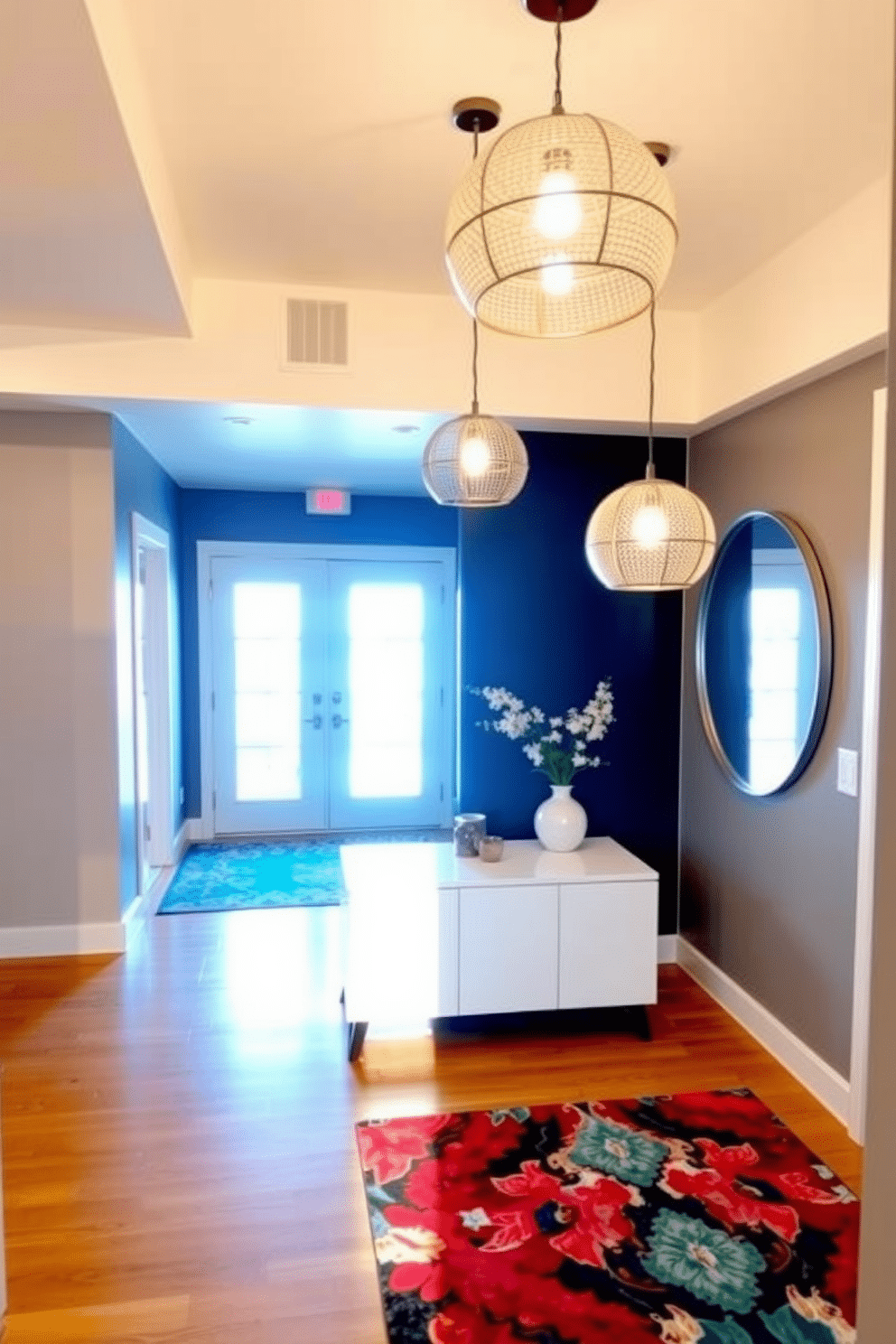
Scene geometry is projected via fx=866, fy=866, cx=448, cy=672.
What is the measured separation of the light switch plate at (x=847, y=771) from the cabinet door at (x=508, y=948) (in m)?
1.06

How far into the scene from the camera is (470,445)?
2322mm

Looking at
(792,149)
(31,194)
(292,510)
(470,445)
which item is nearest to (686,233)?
(792,149)

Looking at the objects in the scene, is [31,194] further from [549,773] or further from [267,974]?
[267,974]

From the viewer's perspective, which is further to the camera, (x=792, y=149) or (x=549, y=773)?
(x=549, y=773)

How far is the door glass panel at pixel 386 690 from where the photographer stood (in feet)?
20.7

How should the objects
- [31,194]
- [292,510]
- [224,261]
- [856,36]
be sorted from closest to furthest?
[856,36]
[31,194]
[224,261]
[292,510]

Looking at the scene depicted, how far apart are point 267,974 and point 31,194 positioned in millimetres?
3042

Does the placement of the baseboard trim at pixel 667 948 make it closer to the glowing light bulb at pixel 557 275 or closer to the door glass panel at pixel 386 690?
the door glass panel at pixel 386 690

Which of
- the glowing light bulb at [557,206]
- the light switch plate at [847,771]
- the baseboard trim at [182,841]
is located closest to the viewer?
the glowing light bulb at [557,206]

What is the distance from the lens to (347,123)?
223 cm

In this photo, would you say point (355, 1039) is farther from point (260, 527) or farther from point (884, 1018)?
point (260, 527)

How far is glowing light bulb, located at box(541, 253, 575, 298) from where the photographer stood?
1.26 metres

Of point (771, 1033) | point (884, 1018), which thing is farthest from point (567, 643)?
point (884, 1018)

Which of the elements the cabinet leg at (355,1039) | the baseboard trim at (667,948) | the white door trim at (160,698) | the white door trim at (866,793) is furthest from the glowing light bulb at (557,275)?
the white door trim at (160,698)
